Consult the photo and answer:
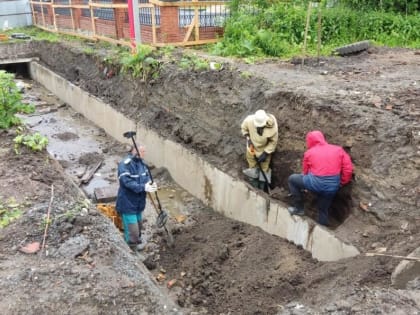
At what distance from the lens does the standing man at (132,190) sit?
7121mm

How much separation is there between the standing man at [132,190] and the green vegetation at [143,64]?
5262mm

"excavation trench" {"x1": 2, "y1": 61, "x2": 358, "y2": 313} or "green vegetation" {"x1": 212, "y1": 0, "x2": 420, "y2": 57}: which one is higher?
"green vegetation" {"x1": 212, "y1": 0, "x2": 420, "y2": 57}

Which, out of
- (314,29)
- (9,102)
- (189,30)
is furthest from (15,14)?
(9,102)

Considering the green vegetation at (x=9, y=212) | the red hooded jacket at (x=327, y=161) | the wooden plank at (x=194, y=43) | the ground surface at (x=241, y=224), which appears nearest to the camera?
the ground surface at (x=241, y=224)

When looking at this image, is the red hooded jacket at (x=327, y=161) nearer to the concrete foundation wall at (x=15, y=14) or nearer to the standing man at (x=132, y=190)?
the standing man at (x=132, y=190)

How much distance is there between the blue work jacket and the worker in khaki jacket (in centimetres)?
213

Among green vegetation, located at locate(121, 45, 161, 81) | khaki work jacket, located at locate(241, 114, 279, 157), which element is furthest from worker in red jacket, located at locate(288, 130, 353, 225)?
green vegetation, located at locate(121, 45, 161, 81)

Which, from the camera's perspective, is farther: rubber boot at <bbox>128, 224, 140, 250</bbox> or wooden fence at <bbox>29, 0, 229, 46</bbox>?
wooden fence at <bbox>29, 0, 229, 46</bbox>

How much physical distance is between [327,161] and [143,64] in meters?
7.52

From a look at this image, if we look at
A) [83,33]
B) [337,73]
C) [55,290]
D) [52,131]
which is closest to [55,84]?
[83,33]

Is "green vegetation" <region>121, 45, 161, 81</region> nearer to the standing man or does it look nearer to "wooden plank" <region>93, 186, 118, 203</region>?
"wooden plank" <region>93, 186, 118, 203</region>

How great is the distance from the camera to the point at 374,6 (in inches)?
601

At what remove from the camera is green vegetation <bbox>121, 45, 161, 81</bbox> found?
12203 mm

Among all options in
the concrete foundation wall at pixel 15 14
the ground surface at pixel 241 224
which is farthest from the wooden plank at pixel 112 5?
the concrete foundation wall at pixel 15 14
